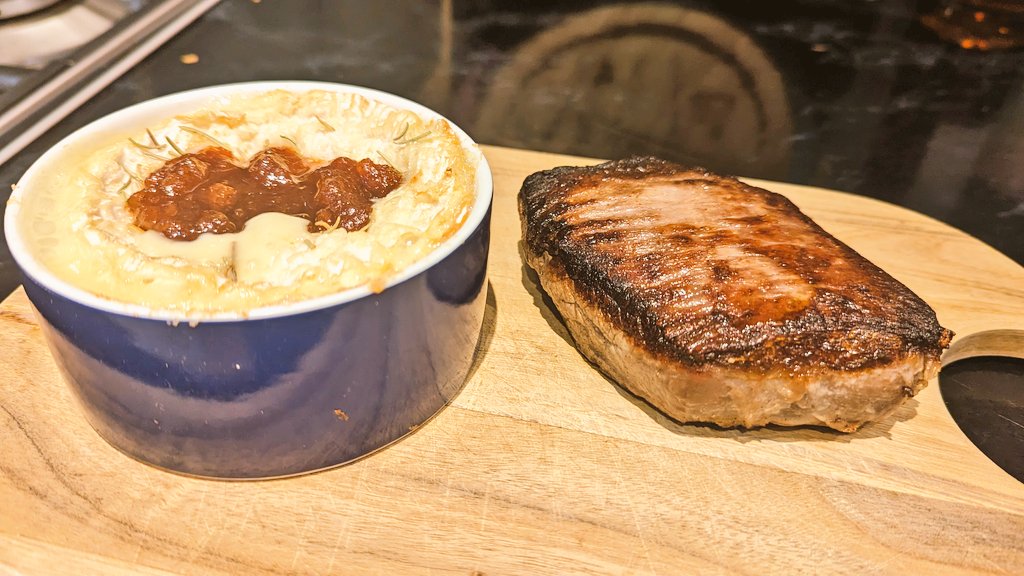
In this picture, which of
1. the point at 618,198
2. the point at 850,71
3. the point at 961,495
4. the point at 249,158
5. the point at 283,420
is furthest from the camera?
the point at 850,71

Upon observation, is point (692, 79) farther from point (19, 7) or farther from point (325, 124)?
point (19, 7)

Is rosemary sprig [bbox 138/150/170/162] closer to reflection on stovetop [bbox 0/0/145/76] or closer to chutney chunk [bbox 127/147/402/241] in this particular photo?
chutney chunk [bbox 127/147/402/241]

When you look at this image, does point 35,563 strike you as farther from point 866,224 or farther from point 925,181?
point 925,181

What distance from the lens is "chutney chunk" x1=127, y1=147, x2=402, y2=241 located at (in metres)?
1.89

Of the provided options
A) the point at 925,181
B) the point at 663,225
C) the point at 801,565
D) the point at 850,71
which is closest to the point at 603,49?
the point at 850,71

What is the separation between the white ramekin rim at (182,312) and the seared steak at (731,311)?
411 mm

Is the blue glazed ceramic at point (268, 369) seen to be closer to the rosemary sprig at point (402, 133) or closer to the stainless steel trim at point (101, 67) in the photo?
the rosemary sprig at point (402, 133)

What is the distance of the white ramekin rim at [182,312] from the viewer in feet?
5.24

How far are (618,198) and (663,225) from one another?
19 centimetres

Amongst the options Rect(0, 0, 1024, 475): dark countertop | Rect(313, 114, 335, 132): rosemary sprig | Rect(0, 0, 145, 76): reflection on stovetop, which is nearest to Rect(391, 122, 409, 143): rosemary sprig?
Rect(313, 114, 335, 132): rosemary sprig

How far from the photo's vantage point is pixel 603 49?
461 centimetres

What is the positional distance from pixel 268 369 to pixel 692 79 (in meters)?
3.34

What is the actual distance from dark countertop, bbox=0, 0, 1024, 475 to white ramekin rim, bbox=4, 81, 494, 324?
1318 mm

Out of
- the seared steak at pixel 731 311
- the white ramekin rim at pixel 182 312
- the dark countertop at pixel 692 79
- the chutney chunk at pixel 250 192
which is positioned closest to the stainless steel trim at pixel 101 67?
the dark countertop at pixel 692 79
